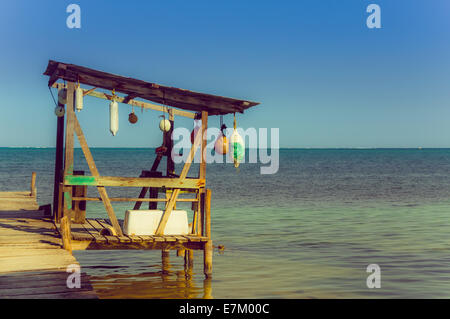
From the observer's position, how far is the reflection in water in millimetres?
11266

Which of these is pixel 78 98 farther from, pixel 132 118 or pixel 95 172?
pixel 132 118

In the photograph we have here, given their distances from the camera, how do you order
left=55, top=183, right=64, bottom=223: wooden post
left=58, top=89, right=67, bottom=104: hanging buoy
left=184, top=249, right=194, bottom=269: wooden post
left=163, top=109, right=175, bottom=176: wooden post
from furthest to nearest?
left=163, top=109, right=175, bottom=176: wooden post
left=184, top=249, right=194, bottom=269: wooden post
left=55, top=183, right=64, bottom=223: wooden post
left=58, top=89, right=67, bottom=104: hanging buoy

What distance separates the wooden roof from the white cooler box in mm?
2569

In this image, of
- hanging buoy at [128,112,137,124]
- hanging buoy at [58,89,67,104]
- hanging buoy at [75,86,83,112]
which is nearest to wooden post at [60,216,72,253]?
hanging buoy at [75,86,83,112]

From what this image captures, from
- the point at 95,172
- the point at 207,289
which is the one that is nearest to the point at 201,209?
the point at 207,289

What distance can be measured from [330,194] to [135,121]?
2702 centimetres

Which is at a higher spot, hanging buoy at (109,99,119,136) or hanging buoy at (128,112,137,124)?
hanging buoy at (128,112,137,124)

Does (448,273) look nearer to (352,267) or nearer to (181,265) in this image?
(352,267)

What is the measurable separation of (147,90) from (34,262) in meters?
4.53

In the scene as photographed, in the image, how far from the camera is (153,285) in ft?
39.9

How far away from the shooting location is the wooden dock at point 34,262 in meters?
7.53

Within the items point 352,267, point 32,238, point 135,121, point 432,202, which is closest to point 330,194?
point 432,202

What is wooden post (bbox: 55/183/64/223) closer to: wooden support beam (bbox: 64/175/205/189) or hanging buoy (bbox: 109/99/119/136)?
wooden support beam (bbox: 64/175/205/189)

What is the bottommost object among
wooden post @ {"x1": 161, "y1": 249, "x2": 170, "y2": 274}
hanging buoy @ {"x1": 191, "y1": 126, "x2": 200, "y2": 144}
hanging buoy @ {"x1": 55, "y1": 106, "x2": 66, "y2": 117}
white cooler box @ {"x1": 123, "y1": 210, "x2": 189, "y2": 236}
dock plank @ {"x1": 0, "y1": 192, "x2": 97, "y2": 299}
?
wooden post @ {"x1": 161, "y1": 249, "x2": 170, "y2": 274}
